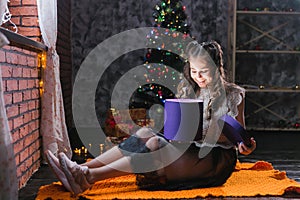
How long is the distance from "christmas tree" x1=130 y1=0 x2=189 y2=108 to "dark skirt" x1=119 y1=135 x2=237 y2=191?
2110mm

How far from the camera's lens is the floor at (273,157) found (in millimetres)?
2477

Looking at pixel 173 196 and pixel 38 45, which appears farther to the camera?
pixel 38 45

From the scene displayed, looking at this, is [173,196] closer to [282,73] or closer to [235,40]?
[235,40]

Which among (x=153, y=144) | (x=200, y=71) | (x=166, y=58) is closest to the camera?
(x=153, y=144)

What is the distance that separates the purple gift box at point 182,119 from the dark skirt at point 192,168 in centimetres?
16

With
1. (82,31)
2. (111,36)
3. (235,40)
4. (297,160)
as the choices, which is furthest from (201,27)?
(297,160)

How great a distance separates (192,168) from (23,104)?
3.80 ft

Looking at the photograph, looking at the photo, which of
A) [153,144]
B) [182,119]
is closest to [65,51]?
[153,144]

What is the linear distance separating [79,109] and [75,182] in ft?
10.6

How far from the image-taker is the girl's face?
234cm

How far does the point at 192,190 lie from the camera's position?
2.36 meters

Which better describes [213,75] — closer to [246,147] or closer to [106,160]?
[246,147]

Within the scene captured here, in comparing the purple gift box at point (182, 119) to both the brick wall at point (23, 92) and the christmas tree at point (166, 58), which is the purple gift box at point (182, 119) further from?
the christmas tree at point (166, 58)

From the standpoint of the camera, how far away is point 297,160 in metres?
3.37
